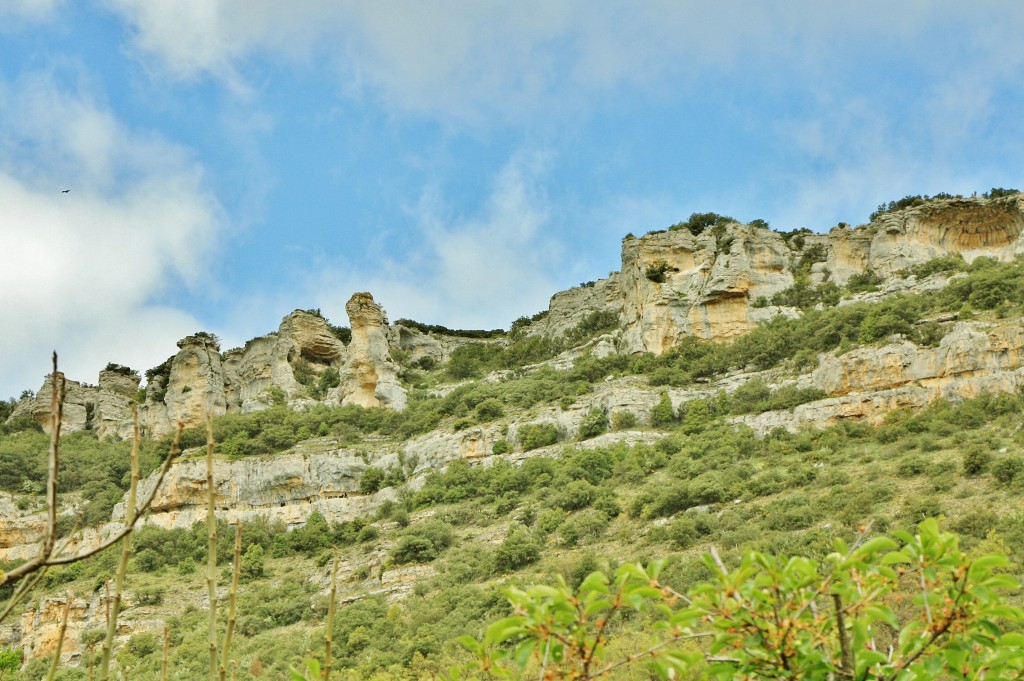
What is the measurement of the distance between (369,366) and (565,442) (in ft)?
57.9

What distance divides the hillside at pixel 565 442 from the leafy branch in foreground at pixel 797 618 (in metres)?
13.6

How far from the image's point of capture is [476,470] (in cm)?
3847

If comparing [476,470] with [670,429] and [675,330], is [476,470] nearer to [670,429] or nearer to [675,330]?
[670,429]

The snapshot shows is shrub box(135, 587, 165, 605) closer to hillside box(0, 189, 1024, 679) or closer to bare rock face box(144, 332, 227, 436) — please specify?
hillside box(0, 189, 1024, 679)

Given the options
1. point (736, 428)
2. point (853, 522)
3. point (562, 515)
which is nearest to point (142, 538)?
point (562, 515)

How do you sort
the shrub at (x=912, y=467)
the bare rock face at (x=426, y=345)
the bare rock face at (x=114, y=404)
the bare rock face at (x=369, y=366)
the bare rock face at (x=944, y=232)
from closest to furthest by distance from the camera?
the shrub at (x=912, y=467), the bare rock face at (x=944, y=232), the bare rock face at (x=369, y=366), the bare rock face at (x=114, y=404), the bare rock face at (x=426, y=345)

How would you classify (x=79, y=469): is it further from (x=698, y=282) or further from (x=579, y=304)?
(x=698, y=282)

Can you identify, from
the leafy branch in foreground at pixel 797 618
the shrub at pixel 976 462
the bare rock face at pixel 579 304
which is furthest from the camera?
the bare rock face at pixel 579 304

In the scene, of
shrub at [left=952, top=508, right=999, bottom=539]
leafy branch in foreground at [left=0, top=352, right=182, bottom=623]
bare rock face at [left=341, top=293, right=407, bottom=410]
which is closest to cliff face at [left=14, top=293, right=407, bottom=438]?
bare rock face at [left=341, top=293, right=407, bottom=410]

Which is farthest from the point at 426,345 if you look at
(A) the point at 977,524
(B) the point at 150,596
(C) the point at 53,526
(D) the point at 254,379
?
(C) the point at 53,526

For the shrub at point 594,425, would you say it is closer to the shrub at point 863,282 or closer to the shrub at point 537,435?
the shrub at point 537,435

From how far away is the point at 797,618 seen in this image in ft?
10.7

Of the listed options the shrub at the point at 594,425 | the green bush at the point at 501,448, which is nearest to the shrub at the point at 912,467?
the shrub at the point at 594,425

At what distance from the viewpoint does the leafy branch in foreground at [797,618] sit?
3070 mm
